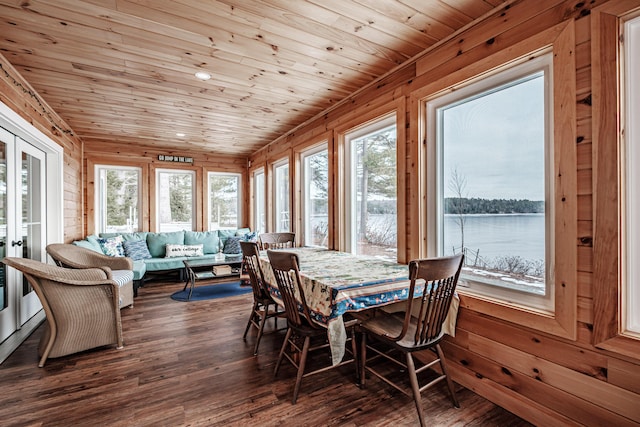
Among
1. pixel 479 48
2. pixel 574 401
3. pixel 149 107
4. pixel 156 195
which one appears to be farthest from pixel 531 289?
pixel 156 195

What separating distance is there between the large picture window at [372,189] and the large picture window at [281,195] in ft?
6.38

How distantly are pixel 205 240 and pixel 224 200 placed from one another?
1158 mm

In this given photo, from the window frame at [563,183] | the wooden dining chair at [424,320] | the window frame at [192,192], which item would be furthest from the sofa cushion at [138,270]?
the window frame at [563,183]

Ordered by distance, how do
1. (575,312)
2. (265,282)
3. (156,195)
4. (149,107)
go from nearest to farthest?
(575,312) < (265,282) < (149,107) < (156,195)

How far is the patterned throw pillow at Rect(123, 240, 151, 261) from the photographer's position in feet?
16.7

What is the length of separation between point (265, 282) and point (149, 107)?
278cm

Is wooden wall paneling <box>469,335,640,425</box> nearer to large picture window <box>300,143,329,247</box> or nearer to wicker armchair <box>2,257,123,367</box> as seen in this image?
large picture window <box>300,143,329,247</box>

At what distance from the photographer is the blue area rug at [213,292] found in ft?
14.4

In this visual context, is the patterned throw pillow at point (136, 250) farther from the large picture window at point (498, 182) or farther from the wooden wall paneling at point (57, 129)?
the large picture window at point (498, 182)

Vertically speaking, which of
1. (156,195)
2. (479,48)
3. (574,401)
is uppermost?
(479,48)

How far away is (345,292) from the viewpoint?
71.1 inches

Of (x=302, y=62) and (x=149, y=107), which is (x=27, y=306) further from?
(x=302, y=62)

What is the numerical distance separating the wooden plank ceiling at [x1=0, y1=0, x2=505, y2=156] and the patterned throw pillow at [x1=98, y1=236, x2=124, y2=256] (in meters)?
1.98

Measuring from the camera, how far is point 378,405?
193 cm
